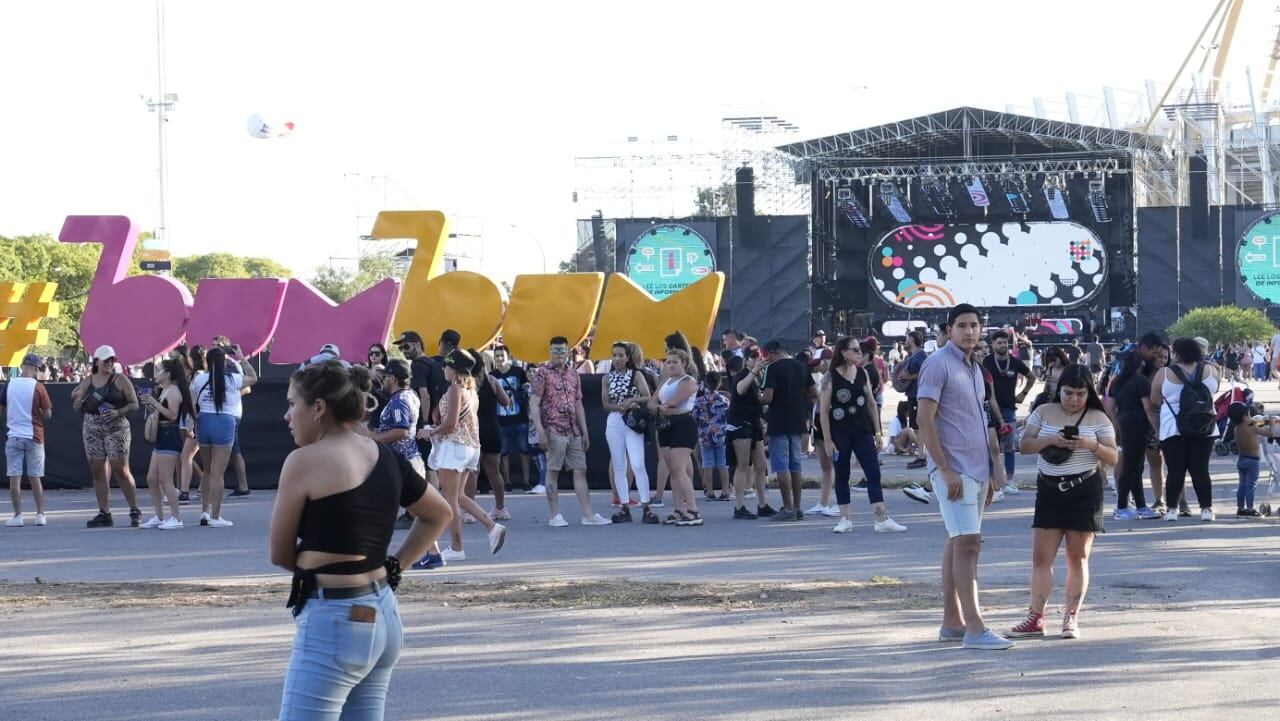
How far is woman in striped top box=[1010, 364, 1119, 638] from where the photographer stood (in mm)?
7426

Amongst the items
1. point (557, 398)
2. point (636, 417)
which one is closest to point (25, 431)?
point (557, 398)

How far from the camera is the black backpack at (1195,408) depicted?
1193 cm

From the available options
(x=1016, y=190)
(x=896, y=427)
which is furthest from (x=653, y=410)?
(x=1016, y=190)

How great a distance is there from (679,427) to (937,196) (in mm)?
36972

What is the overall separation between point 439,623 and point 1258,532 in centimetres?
691

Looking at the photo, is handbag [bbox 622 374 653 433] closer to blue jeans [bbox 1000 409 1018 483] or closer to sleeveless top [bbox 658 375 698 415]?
sleeveless top [bbox 658 375 698 415]

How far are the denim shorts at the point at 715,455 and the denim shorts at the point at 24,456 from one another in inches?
236

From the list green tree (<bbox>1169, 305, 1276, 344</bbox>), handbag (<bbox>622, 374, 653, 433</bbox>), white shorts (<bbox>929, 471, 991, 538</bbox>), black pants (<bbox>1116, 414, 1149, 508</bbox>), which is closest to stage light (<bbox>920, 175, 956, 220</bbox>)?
green tree (<bbox>1169, 305, 1276, 344</bbox>)

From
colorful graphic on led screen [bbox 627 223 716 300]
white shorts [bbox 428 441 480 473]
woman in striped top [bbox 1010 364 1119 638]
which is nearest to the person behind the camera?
woman in striped top [bbox 1010 364 1119 638]

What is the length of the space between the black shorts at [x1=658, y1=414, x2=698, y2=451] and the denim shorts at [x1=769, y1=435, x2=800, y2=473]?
720 millimetres

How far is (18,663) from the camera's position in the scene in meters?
7.11

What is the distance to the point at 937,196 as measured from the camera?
158 ft

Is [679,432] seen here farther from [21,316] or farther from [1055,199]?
[1055,199]

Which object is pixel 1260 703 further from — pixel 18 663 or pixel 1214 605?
pixel 18 663
